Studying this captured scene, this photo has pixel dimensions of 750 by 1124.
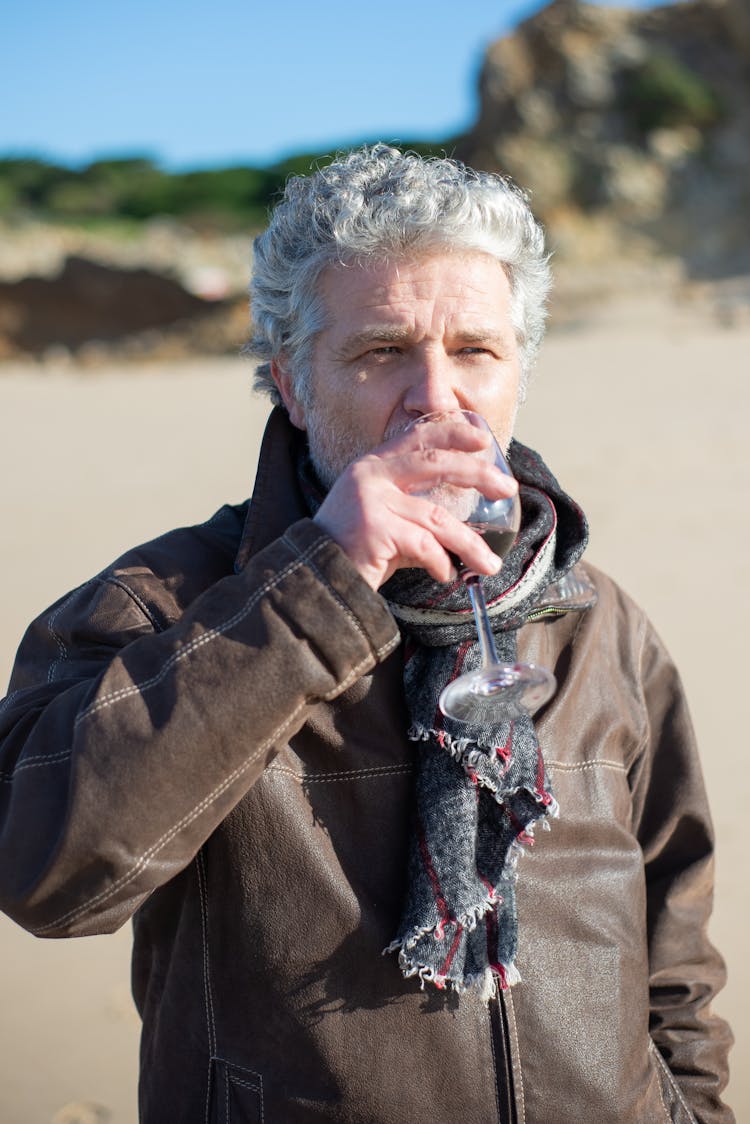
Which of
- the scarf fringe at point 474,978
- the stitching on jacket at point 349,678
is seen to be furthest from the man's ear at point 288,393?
the scarf fringe at point 474,978

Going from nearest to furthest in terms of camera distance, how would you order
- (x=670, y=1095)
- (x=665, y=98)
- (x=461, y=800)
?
(x=461, y=800)
(x=670, y=1095)
(x=665, y=98)

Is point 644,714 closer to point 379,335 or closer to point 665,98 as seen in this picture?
point 379,335

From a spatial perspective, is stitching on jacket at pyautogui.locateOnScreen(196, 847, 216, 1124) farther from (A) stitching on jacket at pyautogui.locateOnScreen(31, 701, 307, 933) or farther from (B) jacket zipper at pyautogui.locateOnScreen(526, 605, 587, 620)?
(B) jacket zipper at pyautogui.locateOnScreen(526, 605, 587, 620)

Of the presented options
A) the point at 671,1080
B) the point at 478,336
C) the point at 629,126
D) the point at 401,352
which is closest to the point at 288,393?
the point at 401,352

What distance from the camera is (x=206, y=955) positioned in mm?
1904

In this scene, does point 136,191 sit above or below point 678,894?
above

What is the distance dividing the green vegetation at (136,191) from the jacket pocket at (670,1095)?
30.0m

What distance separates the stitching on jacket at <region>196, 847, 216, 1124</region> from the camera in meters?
1.90

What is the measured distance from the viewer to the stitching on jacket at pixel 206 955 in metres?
1.90

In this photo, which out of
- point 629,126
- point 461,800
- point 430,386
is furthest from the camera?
point 629,126

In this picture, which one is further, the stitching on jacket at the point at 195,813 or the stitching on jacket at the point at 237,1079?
the stitching on jacket at the point at 237,1079

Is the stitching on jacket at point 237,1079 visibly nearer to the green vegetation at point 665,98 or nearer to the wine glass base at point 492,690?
the wine glass base at point 492,690

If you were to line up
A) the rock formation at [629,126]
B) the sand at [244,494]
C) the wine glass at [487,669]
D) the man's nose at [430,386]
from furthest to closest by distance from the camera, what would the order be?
1. the rock formation at [629,126]
2. the sand at [244,494]
3. the man's nose at [430,386]
4. the wine glass at [487,669]

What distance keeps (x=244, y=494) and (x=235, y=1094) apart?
8089 millimetres
